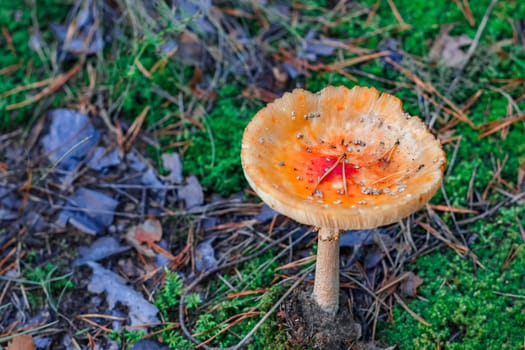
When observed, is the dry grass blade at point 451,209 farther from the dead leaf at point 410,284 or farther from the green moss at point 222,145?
the green moss at point 222,145

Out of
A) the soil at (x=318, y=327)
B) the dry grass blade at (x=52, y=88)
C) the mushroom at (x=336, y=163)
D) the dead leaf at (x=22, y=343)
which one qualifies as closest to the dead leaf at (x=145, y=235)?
the dead leaf at (x=22, y=343)

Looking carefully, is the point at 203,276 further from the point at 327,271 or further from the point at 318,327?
the point at 327,271

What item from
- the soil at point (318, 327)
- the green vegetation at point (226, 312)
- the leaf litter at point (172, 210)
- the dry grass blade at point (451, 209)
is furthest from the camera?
the dry grass blade at point (451, 209)

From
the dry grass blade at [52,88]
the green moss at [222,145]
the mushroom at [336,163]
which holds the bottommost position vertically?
the green moss at [222,145]

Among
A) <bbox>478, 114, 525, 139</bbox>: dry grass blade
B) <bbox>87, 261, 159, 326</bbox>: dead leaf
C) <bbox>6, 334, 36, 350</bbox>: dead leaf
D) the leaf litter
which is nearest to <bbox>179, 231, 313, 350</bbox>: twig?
the leaf litter

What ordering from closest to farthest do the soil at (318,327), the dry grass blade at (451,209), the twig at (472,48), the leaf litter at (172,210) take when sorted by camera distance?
1. the soil at (318,327)
2. the leaf litter at (172,210)
3. the dry grass blade at (451,209)
4. the twig at (472,48)

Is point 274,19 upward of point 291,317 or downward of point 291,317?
upward

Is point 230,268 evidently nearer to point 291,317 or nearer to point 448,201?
point 291,317

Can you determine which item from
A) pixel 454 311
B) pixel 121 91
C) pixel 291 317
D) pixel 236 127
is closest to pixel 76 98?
pixel 121 91
